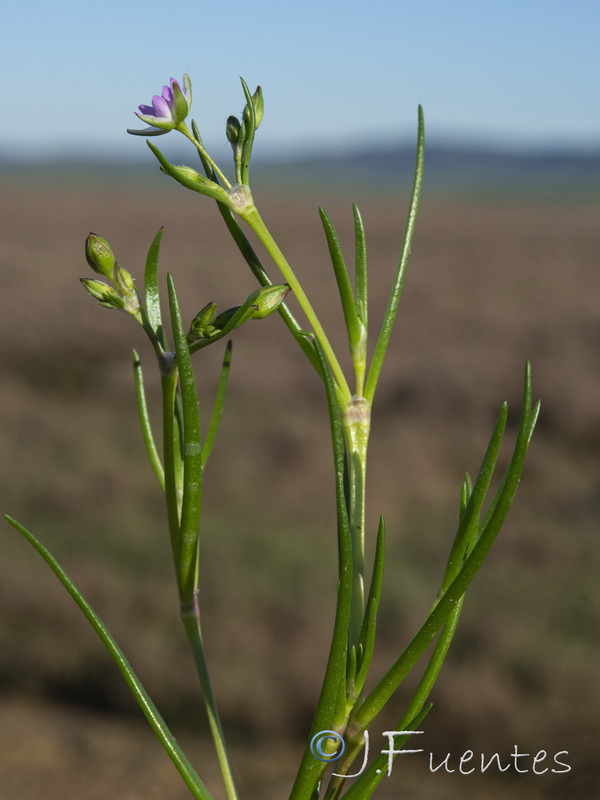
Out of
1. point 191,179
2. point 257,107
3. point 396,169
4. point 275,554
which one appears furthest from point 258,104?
point 396,169

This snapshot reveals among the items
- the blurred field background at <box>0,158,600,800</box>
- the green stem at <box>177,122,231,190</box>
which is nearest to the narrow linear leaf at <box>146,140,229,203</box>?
the green stem at <box>177,122,231,190</box>

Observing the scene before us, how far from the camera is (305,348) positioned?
686mm

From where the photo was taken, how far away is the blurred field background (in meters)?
3.65

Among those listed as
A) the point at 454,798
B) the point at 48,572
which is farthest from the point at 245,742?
the point at 48,572

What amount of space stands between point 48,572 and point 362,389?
448cm

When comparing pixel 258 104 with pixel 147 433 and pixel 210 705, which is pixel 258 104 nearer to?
pixel 147 433

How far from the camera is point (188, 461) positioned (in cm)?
57

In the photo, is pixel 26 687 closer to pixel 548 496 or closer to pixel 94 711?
pixel 94 711

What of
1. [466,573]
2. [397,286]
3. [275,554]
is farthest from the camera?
[275,554]

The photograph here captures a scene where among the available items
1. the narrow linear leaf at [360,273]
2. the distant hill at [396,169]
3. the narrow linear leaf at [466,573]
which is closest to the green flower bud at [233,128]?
the narrow linear leaf at [360,273]

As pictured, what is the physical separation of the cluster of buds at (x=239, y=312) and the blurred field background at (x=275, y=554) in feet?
1.30

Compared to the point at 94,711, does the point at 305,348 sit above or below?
above

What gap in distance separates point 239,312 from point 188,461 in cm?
11

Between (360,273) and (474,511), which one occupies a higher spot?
(360,273)
